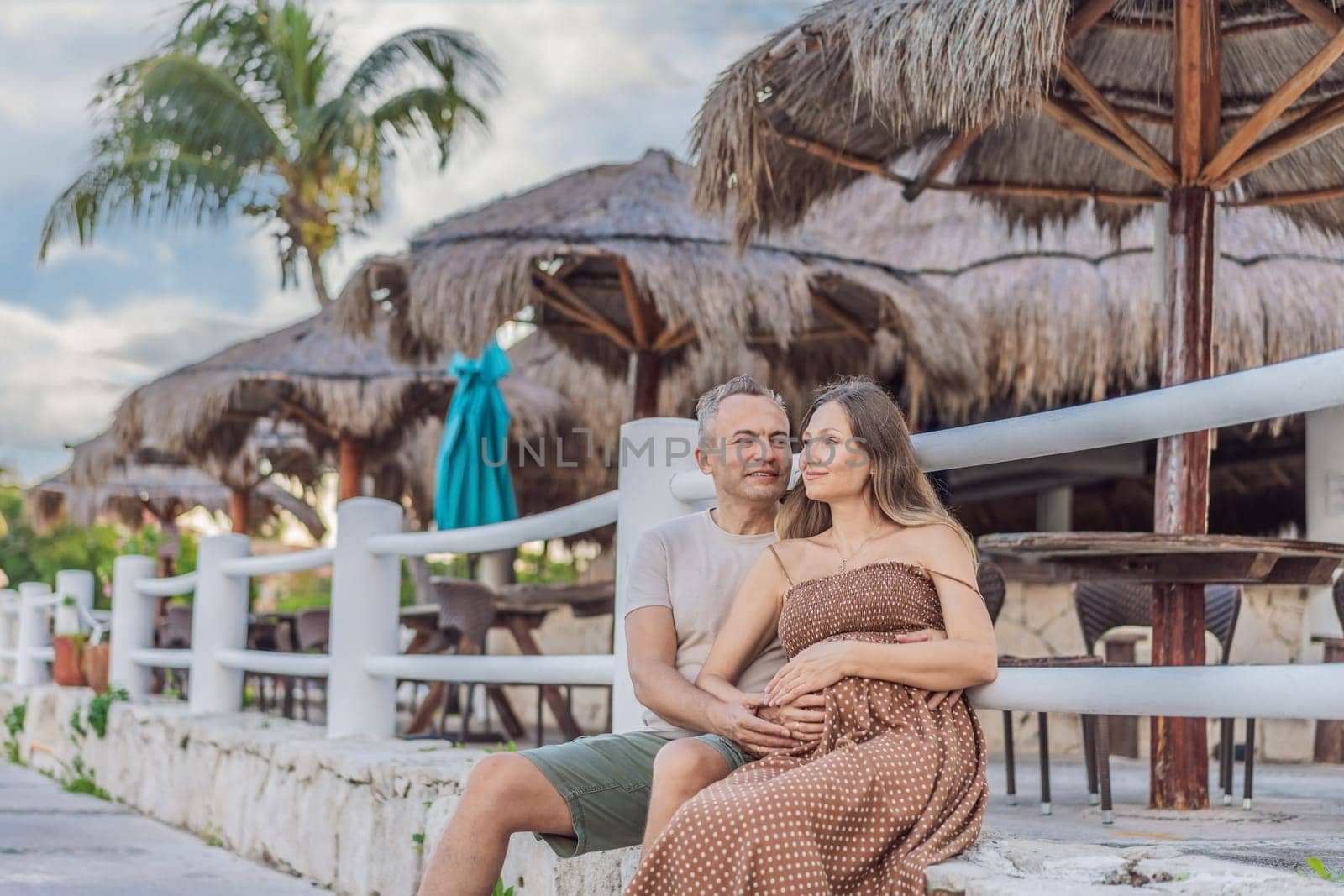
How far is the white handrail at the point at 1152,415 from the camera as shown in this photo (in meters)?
1.72

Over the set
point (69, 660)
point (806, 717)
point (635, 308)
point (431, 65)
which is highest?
point (431, 65)

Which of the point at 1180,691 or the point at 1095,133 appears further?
the point at 1095,133

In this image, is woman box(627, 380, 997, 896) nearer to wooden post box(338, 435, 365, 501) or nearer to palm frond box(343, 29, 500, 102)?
wooden post box(338, 435, 365, 501)

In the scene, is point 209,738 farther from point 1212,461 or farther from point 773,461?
point 1212,461

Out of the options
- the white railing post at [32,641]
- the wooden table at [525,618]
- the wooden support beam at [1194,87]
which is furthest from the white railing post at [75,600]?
the wooden support beam at [1194,87]

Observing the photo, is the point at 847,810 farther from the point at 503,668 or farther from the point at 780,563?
the point at 503,668

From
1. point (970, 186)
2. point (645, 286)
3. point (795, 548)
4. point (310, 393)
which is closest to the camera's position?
point (795, 548)

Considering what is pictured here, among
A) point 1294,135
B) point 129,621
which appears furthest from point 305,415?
point 1294,135

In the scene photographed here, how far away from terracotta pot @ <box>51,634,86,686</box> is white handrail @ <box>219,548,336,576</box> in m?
2.76

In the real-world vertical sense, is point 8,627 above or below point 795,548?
below

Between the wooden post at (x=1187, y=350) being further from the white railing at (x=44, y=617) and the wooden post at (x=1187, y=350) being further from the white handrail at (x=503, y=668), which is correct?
the white railing at (x=44, y=617)

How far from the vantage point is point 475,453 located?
774 cm

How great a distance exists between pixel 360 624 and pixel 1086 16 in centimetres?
276

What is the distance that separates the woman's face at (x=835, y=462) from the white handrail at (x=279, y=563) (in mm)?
2397
